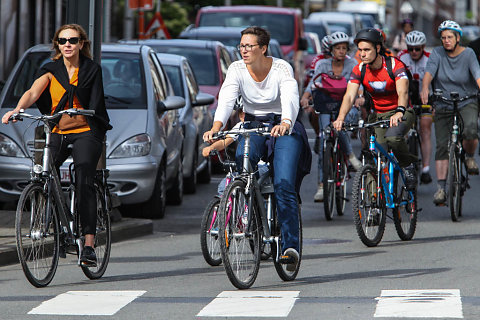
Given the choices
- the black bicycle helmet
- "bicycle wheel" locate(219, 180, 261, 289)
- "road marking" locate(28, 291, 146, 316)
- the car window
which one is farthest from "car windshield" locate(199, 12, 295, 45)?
"road marking" locate(28, 291, 146, 316)

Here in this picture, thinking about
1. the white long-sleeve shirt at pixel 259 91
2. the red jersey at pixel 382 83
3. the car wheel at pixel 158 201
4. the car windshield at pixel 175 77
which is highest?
the white long-sleeve shirt at pixel 259 91

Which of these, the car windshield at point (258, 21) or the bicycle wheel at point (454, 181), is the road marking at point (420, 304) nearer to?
the bicycle wheel at point (454, 181)

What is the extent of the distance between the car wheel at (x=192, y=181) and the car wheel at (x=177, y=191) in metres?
0.95

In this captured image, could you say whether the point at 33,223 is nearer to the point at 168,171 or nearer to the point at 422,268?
the point at 422,268

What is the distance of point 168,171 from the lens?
46.0 ft

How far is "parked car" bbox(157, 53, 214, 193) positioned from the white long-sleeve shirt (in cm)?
584

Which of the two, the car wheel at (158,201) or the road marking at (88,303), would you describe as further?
the car wheel at (158,201)

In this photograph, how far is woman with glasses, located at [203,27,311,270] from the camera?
8938mm

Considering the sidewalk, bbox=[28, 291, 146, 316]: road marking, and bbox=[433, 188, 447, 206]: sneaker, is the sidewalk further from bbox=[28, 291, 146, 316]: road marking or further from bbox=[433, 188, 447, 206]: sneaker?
bbox=[433, 188, 447, 206]: sneaker

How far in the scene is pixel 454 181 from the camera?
42.8 ft

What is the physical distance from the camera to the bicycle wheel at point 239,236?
840 cm

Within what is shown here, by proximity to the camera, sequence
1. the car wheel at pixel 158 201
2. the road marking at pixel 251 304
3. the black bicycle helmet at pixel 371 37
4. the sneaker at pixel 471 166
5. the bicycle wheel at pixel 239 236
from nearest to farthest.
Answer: the road marking at pixel 251 304
the bicycle wheel at pixel 239 236
the black bicycle helmet at pixel 371 37
the car wheel at pixel 158 201
the sneaker at pixel 471 166

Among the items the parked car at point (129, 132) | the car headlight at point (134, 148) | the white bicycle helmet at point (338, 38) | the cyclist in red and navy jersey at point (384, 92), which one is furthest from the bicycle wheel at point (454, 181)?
the car headlight at point (134, 148)

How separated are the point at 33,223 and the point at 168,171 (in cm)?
528
